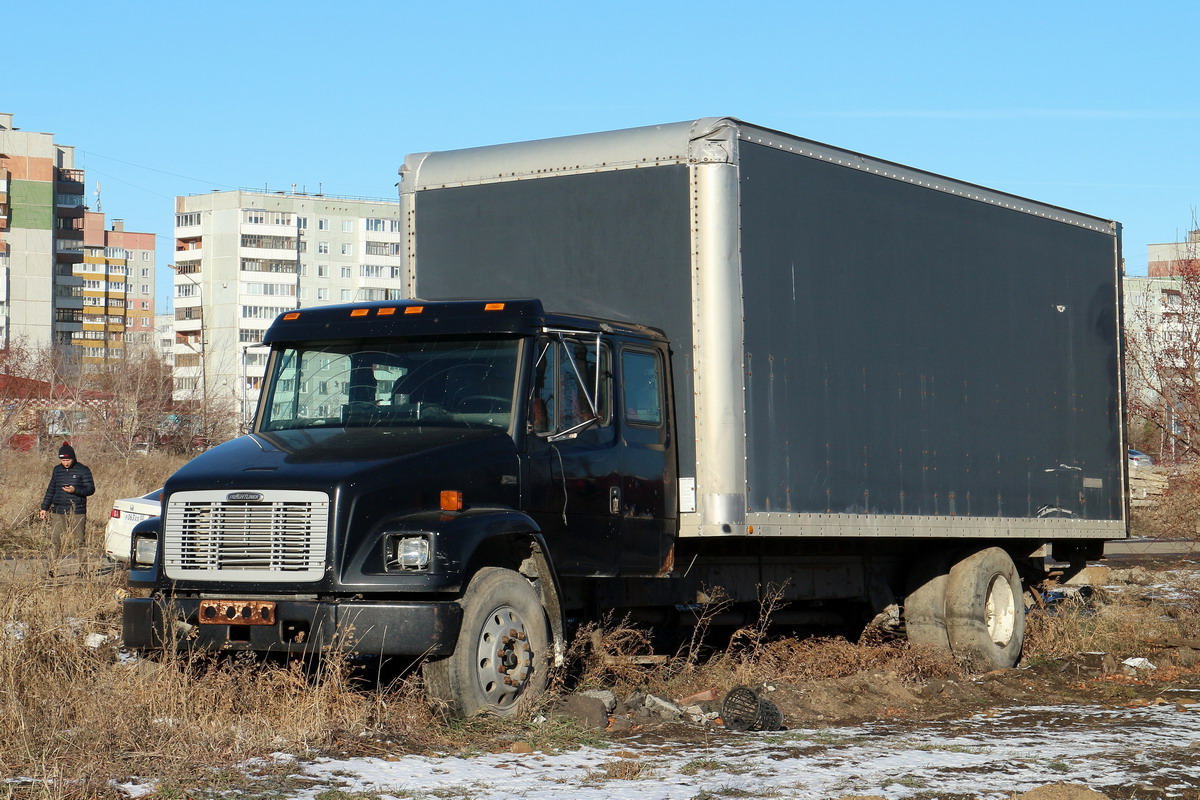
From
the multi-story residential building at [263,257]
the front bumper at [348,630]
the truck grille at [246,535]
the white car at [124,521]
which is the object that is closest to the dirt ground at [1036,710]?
the front bumper at [348,630]

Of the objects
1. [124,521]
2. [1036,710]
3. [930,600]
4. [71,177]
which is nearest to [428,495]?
[1036,710]

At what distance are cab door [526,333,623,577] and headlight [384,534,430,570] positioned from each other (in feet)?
3.52

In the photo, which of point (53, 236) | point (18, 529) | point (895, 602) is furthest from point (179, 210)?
point (895, 602)

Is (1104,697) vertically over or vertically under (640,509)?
under

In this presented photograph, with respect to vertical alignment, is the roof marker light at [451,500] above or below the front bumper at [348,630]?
above

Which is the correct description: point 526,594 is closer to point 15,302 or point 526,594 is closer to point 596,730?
point 596,730

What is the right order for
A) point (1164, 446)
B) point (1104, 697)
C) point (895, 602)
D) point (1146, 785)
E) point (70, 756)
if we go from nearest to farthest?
point (70, 756) < point (1146, 785) < point (1104, 697) < point (895, 602) < point (1164, 446)

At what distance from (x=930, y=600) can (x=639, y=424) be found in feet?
14.8

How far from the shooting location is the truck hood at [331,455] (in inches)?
320

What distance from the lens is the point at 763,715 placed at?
9.04 meters

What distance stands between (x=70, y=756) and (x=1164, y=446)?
58.0ft

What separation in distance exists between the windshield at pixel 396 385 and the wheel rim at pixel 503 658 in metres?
1.21

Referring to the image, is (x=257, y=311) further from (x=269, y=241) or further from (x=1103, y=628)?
(x=1103, y=628)

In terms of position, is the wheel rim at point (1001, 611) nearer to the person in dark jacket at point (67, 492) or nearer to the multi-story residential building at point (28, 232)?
the person in dark jacket at point (67, 492)
